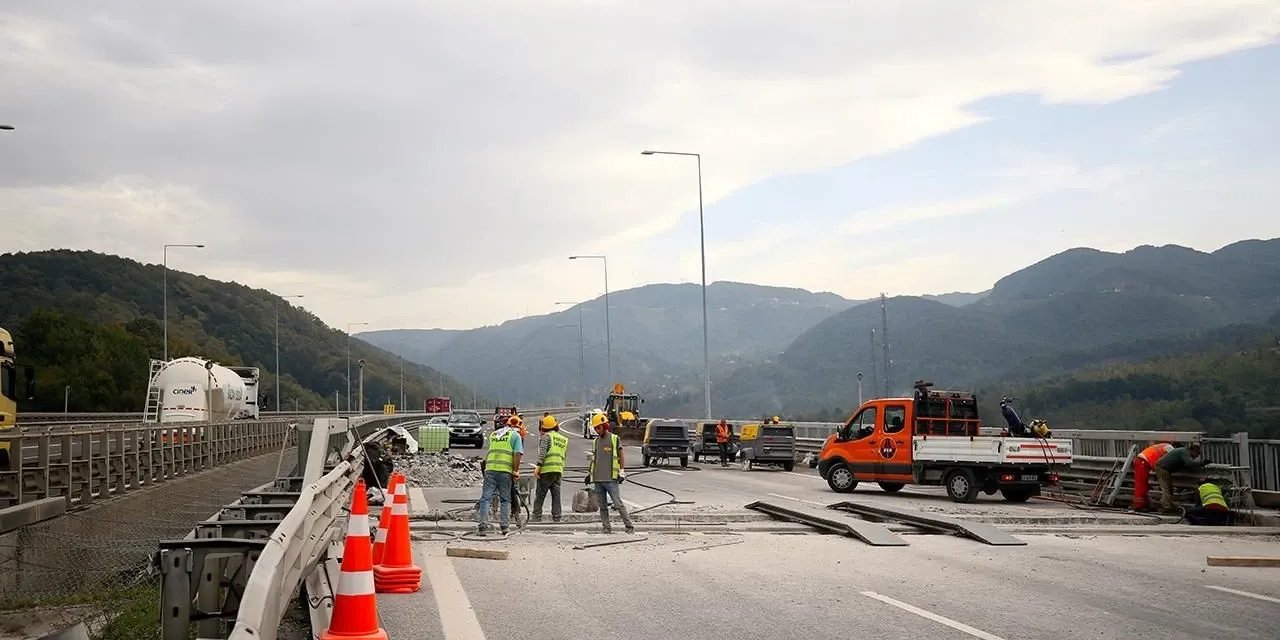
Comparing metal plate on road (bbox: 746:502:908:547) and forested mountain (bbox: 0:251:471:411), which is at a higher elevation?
forested mountain (bbox: 0:251:471:411)

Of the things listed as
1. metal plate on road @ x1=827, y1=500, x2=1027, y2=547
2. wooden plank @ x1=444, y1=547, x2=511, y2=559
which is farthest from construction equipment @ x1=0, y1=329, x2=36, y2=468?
metal plate on road @ x1=827, y1=500, x2=1027, y2=547

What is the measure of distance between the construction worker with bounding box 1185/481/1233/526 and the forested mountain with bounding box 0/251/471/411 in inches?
1753

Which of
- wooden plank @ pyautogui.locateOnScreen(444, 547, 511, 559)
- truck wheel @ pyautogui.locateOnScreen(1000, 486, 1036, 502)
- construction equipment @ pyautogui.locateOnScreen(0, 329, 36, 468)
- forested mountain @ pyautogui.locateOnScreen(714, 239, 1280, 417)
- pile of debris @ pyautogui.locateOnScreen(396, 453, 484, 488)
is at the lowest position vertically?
truck wheel @ pyautogui.locateOnScreen(1000, 486, 1036, 502)

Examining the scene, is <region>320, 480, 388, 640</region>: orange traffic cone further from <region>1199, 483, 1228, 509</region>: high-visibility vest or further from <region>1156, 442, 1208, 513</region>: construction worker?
<region>1156, 442, 1208, 513</region>: construction worker

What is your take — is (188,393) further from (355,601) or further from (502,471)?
(355,601)

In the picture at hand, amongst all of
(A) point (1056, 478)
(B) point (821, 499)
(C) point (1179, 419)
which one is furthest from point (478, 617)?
(C) point (1179, 419)

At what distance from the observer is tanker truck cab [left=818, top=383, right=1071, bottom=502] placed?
23.8 m

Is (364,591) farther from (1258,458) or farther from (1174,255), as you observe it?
(1174,255)

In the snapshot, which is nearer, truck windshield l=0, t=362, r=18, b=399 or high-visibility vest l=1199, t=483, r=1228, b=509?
high-visibility vest l=1199, t=483, r=1228, b=509

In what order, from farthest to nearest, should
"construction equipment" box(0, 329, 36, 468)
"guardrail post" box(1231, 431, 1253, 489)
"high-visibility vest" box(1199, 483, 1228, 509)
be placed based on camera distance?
"construction equipment" box(0, 329, 36, 468)
"guardrail post" box(1231, 431, 1253, 489)
"high-visibility vest" box(1199, 483, 1228, 509)

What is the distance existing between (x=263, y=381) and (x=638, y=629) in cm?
12737

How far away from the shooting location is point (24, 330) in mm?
84250

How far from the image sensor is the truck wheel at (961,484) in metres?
23.9

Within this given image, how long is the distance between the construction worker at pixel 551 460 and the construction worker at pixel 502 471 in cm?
99
